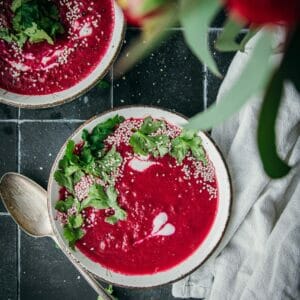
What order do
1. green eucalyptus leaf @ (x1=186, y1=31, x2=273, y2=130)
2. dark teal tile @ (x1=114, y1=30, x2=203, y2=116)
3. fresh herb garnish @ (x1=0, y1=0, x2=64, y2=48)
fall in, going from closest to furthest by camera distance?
green eucalyptus leaf @ (x1=186, y1=31, x2=273, y2=130) < fresh herb garnish @ (x1=0, y1=0, x2=64, y2=48) < dark teal tile @ (x1=114, y1=30, x2=203, y2=116)

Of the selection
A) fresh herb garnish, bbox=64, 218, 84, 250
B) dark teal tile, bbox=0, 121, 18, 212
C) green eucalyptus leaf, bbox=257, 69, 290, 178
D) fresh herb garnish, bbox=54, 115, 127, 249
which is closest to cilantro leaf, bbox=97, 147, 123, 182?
fresh herb garnish, bbox=54, 115, 127, 249

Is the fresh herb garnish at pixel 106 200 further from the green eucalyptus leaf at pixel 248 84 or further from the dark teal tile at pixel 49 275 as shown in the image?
the green eucalyptus leaf at pixel 248 84

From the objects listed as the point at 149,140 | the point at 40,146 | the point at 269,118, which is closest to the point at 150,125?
the point at 149,140

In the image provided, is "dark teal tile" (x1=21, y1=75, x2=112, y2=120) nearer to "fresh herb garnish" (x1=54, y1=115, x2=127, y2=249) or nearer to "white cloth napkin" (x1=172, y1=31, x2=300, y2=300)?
"fresh herb garnish" (x1=54, y1=115, x2=127, y2=249)

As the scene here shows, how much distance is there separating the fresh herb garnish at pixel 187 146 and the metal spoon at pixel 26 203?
11.8 inches

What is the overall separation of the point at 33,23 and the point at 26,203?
0.38 meters

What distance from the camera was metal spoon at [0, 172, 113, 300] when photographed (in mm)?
1227

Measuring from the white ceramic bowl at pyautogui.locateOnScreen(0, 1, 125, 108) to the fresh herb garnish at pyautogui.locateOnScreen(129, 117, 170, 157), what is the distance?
0.13 meters

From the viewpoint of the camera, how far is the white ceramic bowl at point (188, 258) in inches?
44.0

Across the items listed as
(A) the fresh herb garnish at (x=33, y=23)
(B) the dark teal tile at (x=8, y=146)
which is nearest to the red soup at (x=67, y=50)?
(A) the fresh herb garnish at (x=33, y=23)

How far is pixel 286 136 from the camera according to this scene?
112 cm

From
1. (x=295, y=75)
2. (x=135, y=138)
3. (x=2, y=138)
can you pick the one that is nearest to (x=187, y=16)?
(x=295, y=75)

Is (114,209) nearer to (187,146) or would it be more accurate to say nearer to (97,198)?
(97,198)

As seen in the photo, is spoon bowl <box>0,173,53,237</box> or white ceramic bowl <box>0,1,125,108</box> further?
spoon bowl <box>0,173,53,237</box>
